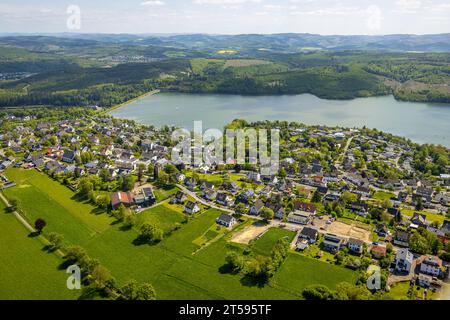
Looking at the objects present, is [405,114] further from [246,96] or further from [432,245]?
[432,245]

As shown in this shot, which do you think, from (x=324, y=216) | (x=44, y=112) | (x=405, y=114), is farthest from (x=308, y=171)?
(x=44, y=112)

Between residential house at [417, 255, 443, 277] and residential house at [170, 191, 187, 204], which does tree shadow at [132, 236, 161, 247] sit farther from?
residential house at [417, 255, 443, 277]

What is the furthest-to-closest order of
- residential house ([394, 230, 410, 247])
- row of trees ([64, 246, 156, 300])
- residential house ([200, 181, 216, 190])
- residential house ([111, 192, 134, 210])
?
1. residential house ([200, 181, 216, 190])
2. residential house ([111, 192, 134, 210])
3. residential house ([394, 230, 410, 247])
4. row of trees ([64, 246, 156, 300])

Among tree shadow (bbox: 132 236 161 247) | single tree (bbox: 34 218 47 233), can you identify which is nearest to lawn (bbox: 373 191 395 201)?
tree shadow (bbox: 132 236 161 247)

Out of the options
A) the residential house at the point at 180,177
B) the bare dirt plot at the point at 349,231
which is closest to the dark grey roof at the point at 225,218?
the bare dirt plot at the point at 349,231

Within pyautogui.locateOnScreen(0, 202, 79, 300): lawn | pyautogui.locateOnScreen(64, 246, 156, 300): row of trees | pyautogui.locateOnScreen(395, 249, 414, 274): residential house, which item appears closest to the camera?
pyautogui.locateOnScreen(64, 246, 156, 300): row of trees

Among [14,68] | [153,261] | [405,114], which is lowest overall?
[153,261]

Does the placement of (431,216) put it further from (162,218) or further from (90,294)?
(90,294)
